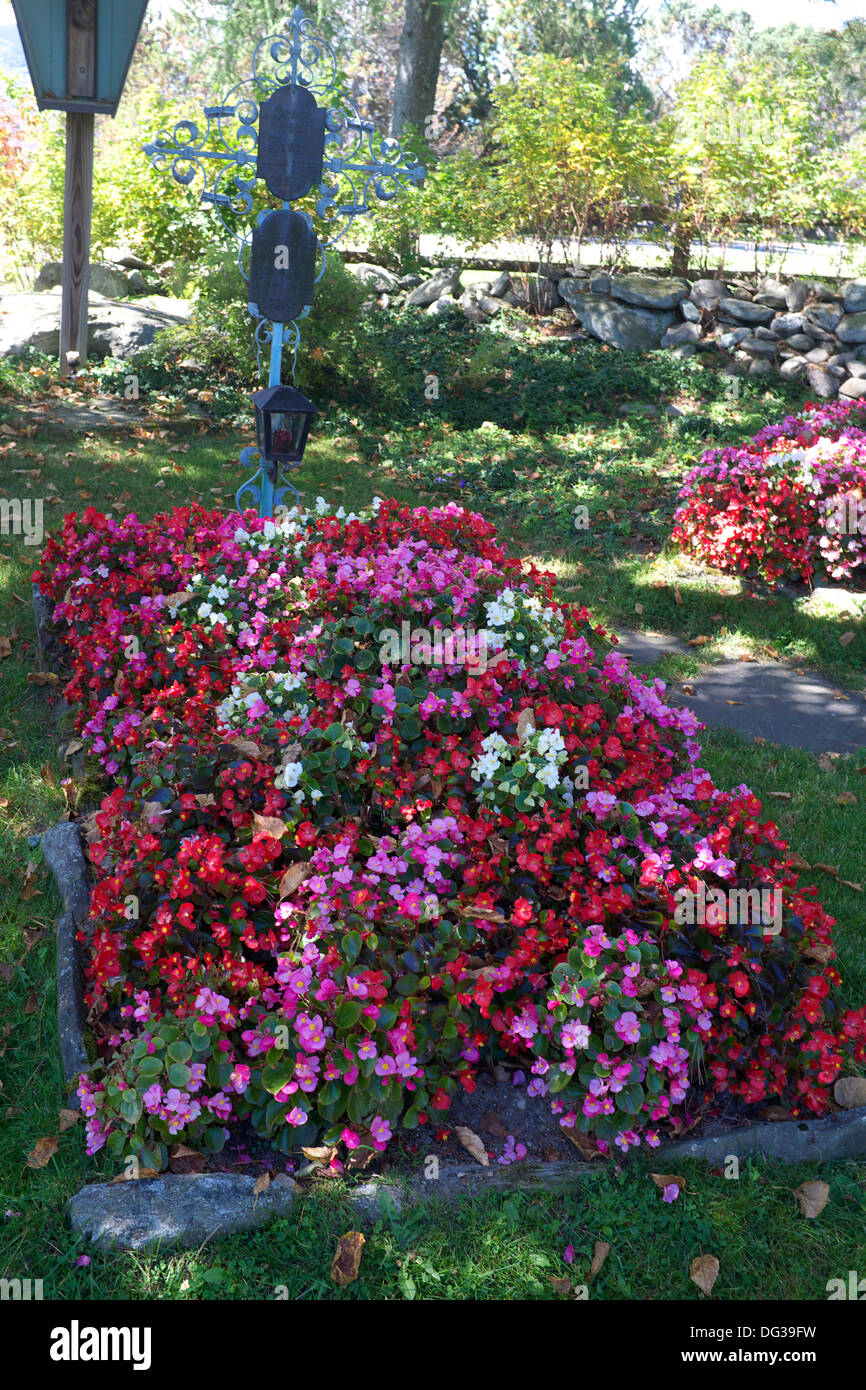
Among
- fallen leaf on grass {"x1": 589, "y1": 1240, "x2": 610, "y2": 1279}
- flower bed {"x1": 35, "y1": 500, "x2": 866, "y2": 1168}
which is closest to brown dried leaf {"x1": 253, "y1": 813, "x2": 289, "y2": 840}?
flower bed {"x1": 35, "y1": 500, "x2": 866, "y2": 1168}

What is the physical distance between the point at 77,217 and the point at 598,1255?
9.12 meters

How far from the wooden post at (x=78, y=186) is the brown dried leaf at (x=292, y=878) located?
7.91 m

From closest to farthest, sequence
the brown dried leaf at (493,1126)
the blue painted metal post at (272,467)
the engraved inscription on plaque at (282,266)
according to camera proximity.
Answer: the brown dried leaf at (493,1126) → the engraved inscription on plaque at (282,266) → the blue painted metal post at (272,467)

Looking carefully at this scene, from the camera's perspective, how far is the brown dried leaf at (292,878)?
2812 millimetres

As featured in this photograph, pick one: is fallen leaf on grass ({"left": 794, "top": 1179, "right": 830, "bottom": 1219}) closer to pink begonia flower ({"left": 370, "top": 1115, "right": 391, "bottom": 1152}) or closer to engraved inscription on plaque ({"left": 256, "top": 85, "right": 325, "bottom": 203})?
pink begonia flower ({"left": 370, "top": 1115, "right": 391, "bottom": 1152})

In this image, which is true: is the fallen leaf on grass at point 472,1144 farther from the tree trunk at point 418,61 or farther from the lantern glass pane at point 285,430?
the tree trunk at point 418,61

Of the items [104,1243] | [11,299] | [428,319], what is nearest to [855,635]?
[104,1243]

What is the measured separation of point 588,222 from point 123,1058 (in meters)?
12.0

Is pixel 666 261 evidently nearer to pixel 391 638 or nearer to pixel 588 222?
pixel 588 222

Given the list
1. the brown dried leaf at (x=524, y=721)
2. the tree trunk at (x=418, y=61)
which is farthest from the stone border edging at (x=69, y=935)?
the tree trunk at (x=418, y=61)

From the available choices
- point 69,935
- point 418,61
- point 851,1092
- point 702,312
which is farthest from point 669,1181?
point 418,61

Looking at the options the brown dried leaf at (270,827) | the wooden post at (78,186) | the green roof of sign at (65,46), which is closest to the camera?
the brown dried leaf at (270,827)

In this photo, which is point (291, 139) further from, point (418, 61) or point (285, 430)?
point (418, 61)

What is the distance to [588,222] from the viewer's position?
12336 mm
